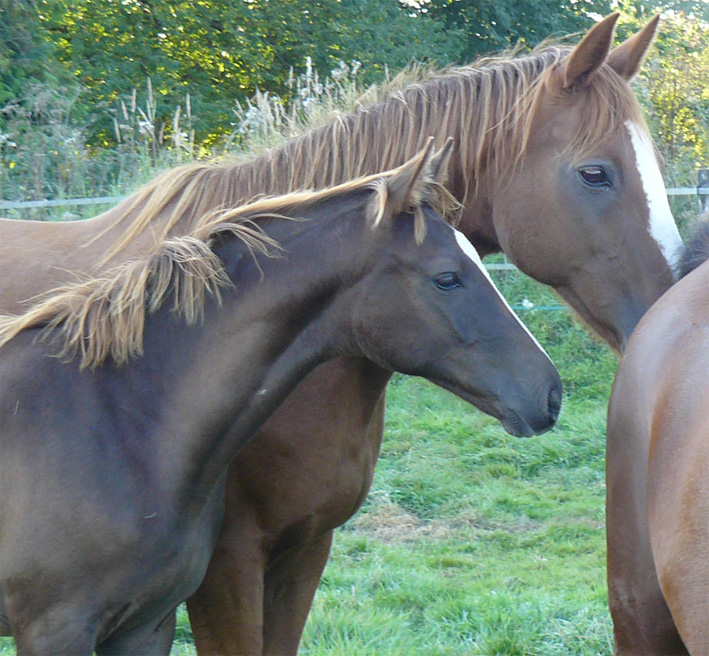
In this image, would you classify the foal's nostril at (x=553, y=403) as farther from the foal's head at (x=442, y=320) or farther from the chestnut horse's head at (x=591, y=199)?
the chestnut horse's head at (x=591, y=199)

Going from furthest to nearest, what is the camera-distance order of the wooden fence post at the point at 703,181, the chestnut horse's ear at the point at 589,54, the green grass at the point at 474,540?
the wooden fence post at the point at 703,181, the green grass at the point at 474,540, the chestnut horse's ear at the point at 589,54

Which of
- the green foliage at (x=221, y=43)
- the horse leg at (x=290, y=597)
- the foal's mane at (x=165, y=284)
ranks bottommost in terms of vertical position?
the green foliage at (x=221, y=43)

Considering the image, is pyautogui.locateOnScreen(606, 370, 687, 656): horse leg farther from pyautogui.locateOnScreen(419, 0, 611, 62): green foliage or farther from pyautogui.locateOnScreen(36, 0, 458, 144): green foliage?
pyautogui.locateOnScreen(419, 0, 611, 62): green foliage

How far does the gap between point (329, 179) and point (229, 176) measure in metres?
0.29

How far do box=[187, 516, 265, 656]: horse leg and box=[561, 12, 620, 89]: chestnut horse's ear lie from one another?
1.53m

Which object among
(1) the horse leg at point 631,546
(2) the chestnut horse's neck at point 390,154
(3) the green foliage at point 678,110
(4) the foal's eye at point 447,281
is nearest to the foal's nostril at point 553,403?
(1) the horse leg at point 631,546

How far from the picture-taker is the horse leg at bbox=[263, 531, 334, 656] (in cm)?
251

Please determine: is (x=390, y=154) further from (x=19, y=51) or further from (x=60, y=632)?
(x=19, y=51)

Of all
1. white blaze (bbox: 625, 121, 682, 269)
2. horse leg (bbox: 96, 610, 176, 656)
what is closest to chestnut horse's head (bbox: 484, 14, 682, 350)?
white blaze (bbox: 625, 121, 682, 269)

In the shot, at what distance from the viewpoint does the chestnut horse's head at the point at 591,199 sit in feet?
7.91

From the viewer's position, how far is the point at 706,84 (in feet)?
27.3

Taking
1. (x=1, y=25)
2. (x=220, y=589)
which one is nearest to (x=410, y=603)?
(x=220, y=589)

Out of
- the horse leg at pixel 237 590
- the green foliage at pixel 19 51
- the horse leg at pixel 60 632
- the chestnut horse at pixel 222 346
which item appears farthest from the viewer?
the green foliage at pixel 19 51

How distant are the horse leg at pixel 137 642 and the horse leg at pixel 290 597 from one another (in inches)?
16.5
